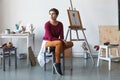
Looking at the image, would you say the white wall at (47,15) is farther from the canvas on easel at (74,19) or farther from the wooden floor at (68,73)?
the wooden floor at (68,73)

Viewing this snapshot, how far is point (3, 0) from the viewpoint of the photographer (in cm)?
686

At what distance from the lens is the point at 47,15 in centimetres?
691

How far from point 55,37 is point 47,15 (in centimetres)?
203

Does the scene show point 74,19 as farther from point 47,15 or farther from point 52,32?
point 47,15

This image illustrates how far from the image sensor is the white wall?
686cm

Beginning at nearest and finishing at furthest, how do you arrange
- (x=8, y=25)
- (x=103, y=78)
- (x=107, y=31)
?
(x=103, y=78), (x=107, y=31), (x=8, y=25)

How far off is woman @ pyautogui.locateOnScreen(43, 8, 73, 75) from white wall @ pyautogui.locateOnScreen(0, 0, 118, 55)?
74.7 inches

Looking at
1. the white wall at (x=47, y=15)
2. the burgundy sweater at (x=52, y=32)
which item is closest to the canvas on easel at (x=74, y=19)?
the burgundy sweater at (x=52, y=32)

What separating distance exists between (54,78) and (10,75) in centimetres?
85

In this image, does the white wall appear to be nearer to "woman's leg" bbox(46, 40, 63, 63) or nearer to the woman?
the woman

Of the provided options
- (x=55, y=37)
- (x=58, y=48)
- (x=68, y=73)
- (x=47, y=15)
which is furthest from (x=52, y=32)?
(x=47, y=15)

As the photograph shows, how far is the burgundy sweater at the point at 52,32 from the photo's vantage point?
4.88 m

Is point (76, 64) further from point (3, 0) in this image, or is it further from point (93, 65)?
point (3, 0)

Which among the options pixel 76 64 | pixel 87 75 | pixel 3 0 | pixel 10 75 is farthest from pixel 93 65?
pixel 3 0
